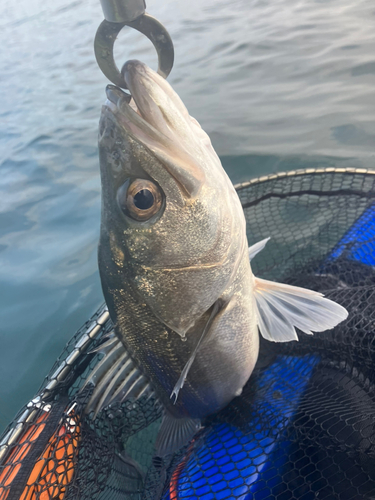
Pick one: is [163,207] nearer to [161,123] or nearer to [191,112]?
[161,123]

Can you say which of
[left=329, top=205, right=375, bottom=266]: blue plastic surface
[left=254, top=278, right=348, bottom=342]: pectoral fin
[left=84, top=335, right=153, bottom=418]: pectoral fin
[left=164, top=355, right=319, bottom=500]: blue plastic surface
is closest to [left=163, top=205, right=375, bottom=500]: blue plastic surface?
[left=164, top=355, right=319, bottom=500]: blue plastic surface

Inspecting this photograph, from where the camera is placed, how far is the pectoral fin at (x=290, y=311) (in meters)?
1.99

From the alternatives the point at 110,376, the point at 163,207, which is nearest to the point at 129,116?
the point at 163,207

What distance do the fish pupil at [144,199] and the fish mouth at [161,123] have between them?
13cm

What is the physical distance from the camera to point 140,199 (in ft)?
5.23

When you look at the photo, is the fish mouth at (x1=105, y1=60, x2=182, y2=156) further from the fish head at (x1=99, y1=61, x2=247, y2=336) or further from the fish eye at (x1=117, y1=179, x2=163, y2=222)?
the fish eye at (x1=117, y1=179, x2=163, y2=222)

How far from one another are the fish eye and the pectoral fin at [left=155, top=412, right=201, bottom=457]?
4.47ft

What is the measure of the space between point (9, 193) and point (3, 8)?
23.1m

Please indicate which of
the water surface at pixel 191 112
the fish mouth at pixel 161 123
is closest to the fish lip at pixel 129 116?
the fish mouth at pixel 161 123

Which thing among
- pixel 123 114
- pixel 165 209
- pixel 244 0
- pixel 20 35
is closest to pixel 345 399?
pixel 165 209

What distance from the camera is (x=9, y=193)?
574 cm

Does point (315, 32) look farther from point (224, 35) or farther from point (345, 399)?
point (345, 399)

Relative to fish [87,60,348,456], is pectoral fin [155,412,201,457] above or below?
below

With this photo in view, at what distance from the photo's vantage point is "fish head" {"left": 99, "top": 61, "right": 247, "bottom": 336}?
1504mm
